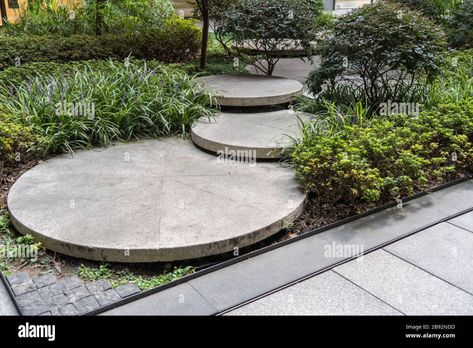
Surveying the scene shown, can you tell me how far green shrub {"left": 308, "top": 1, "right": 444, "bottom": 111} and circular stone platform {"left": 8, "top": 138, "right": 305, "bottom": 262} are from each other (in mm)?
1687

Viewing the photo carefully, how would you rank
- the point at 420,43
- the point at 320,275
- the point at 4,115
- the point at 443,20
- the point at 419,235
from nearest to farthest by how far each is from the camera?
1. the point at 320,275
2. the point at 419,235
3. the point at 4,115
4. the point at 420,43
5. the point at 443,20

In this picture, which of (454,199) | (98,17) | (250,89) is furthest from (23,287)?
(98,17)

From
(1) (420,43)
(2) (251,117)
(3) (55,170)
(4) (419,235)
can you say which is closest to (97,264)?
(3) (55,170)

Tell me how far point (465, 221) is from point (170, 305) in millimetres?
2364

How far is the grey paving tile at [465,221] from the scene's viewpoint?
349cm

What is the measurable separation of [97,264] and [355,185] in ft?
6.29

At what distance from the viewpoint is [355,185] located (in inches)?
139

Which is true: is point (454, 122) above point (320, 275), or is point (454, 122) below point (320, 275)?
above

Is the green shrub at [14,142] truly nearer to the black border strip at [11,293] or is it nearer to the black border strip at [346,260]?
the black border strip at [11,293]

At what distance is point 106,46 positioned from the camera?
678cm

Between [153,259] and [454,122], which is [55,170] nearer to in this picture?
[153,259]

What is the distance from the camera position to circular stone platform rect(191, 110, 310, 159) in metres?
4.36

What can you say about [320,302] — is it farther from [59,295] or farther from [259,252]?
[59,295]

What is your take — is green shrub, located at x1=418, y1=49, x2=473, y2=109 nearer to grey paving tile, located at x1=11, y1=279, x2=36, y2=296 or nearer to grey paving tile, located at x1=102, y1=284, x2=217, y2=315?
grey paving tile, located at x1=102, y1=284, x2=217, y2=315
